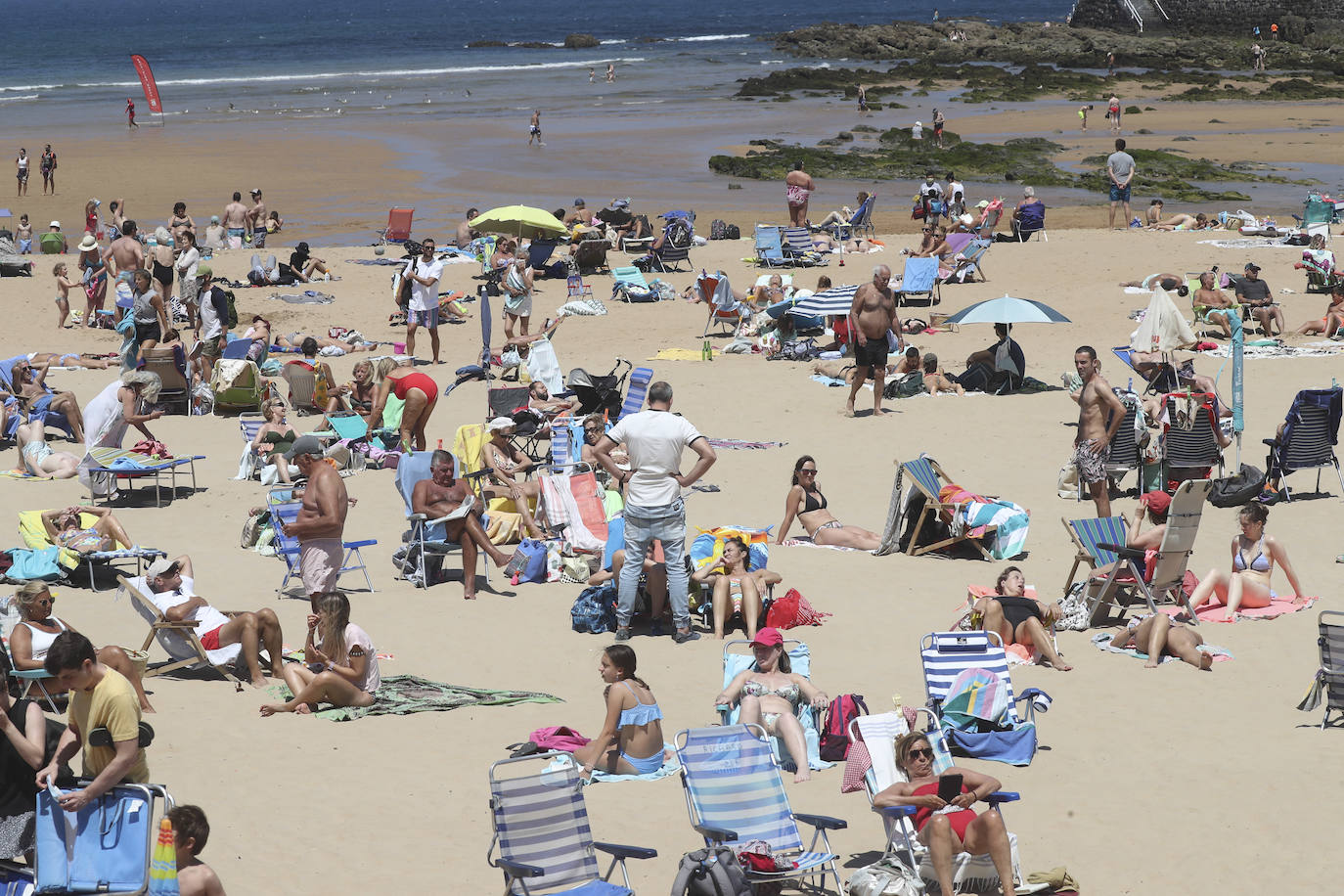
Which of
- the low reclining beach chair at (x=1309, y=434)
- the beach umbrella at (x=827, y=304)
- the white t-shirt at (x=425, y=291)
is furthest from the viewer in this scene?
the beach umbrella at (x=827, y=304)

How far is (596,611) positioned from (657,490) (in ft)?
3.00

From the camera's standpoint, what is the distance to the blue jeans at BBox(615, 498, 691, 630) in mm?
8469

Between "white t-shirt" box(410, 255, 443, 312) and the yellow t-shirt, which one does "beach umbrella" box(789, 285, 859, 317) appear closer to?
"white t-shirt" box(410, 255, 443, 312)

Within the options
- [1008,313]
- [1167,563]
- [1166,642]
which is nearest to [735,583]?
[1166,642]

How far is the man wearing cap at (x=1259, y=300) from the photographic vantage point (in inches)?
660

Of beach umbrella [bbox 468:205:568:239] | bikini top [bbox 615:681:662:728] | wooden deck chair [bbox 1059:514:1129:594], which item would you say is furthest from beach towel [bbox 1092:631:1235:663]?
beach umbrella [bbox 468:205:568:239]

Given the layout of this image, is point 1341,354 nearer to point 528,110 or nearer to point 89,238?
point 89,238

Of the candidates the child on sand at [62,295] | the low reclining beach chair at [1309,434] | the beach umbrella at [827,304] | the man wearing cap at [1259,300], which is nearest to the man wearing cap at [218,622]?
the low reclining beach chair at [1309,434]

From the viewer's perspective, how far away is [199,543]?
10531 millimetres

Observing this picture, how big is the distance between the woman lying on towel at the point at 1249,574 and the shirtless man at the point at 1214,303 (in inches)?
314

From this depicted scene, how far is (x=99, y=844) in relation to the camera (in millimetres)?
4922

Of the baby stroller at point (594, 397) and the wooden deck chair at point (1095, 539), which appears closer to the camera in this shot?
the wooden deck chair at point (1095, 539)

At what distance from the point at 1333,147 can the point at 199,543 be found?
3220 centimetres

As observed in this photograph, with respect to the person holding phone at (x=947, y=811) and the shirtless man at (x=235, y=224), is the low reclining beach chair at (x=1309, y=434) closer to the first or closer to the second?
the person holding phone at (x=947, y=811)
